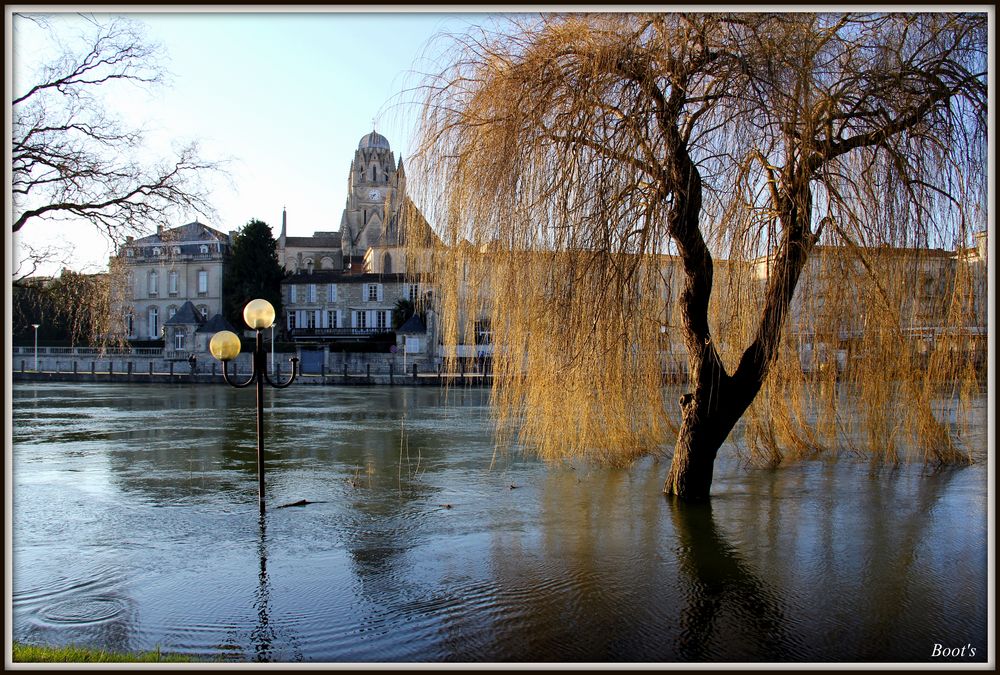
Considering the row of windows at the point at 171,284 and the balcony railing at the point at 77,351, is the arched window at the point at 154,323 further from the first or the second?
the balcony railing at the point at 77,351

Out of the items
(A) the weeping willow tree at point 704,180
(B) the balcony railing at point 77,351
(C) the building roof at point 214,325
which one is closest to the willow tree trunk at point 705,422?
(A) the weeping willow tree at point 704,180

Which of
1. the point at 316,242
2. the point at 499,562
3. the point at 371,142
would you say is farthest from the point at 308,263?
the point at 499,562

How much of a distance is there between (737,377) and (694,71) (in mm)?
3266

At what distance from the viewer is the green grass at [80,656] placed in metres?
4.70

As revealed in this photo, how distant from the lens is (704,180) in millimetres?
8562

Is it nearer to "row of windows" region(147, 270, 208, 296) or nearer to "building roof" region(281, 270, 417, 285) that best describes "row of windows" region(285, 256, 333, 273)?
"row of windows" region(147, 270, 208, 296)

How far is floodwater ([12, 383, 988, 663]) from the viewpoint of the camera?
5.37 metres

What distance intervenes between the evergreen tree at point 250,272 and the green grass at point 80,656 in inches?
2327

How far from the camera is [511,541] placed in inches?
312

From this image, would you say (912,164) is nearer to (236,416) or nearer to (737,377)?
(737,377)

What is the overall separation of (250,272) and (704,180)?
58.7 metres

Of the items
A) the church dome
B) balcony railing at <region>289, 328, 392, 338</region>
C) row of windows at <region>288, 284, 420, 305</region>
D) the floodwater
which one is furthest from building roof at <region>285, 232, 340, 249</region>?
the floodwater

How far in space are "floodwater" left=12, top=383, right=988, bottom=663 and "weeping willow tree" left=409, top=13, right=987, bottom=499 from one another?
1666 millimetres

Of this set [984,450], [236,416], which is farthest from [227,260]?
[984,450]
